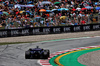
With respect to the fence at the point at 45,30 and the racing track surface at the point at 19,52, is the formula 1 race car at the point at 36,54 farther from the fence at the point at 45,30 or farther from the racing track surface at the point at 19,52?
the fence at the point at 45,30

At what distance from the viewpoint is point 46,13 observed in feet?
94.9

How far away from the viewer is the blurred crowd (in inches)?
992

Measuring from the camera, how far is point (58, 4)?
31.3m

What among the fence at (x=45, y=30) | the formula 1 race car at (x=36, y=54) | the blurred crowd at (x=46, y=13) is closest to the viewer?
the formula 1 race car at (x=36, y=54)

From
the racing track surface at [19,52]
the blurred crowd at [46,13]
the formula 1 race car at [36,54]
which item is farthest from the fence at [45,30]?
the formula 1 race car at [36,54]

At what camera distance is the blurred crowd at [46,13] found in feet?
82.7

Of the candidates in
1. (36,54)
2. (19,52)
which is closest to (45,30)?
(19,52)

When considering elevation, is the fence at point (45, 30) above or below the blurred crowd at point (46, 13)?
below

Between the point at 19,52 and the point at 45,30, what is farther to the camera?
the point at 45,30

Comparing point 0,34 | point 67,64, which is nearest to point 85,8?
point 0,34

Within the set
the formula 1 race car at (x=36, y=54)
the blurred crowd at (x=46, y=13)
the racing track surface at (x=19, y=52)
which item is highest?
the blurred crowd at (x=46, y=13)

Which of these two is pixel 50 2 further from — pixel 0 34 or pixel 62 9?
pixel 0 34

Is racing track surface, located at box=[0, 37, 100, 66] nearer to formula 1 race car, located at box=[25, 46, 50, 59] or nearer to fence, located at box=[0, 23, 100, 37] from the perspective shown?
formula 1 race car, located at box=[25, 46, 50, 59]

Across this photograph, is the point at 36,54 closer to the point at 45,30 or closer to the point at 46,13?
the point at 45,30
